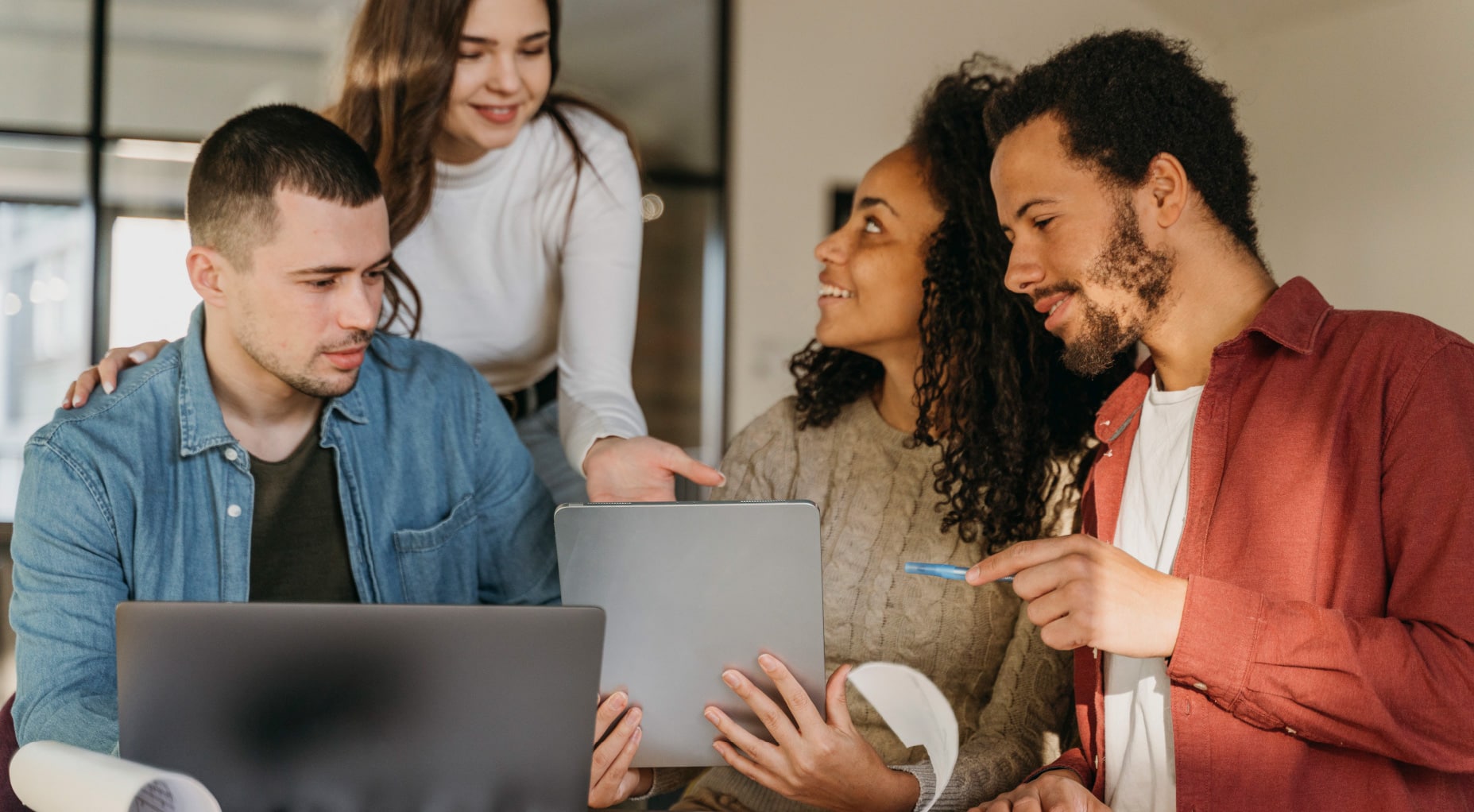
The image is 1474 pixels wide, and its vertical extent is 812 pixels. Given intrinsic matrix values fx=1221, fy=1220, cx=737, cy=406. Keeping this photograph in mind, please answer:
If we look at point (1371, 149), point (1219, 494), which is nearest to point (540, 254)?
point (1219, 494)

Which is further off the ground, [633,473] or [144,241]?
[144,241]

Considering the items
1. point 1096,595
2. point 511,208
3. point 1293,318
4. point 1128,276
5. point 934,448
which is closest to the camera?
point 1096,595

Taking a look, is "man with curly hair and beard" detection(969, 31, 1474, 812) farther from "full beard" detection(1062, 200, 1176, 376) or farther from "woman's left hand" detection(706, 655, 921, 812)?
"woman's left hand" detection(706, 655, 921, 812)

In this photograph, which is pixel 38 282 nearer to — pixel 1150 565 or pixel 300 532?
pixel 300 532

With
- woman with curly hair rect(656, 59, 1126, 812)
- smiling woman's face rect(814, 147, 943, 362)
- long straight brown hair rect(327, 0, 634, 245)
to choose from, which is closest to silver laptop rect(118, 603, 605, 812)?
woman with curly hair rect(656, 59, 1126, 812)

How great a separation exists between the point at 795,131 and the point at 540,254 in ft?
8.99

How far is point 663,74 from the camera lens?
4660 mm

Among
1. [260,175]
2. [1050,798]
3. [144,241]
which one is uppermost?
[144,241]

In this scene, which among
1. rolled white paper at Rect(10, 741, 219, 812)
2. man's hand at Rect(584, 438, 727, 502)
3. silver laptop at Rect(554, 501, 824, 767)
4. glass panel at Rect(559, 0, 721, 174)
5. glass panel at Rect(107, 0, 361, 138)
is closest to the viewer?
rolled white paper at Rect(10, 741, 219, 812)

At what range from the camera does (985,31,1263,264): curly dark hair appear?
1.45 metres

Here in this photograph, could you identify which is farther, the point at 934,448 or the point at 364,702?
the point at 934,448

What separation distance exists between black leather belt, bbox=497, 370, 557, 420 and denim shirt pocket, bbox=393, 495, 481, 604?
17.1 inches

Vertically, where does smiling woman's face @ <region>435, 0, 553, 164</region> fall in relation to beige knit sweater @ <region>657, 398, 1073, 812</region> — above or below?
above

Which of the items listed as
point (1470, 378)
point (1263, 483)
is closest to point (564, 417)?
point (1263, 483)
